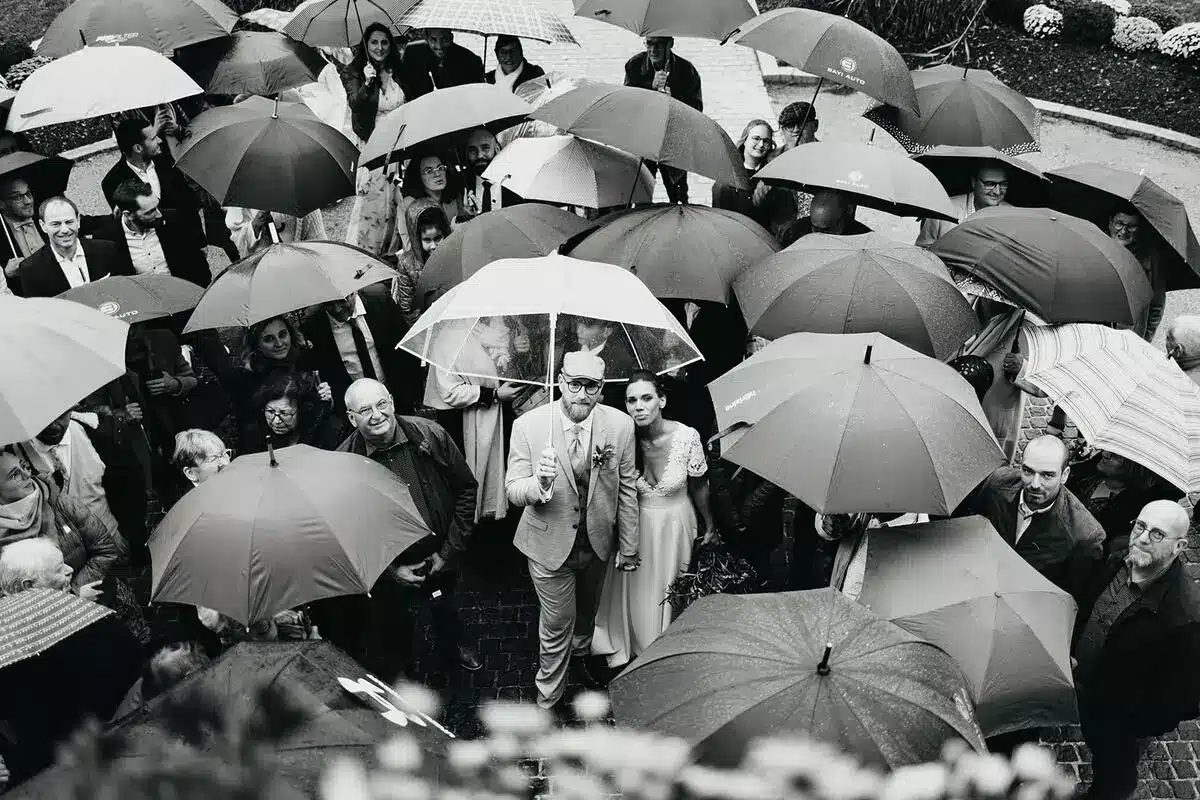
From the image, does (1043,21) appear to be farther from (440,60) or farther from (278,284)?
(278,284)

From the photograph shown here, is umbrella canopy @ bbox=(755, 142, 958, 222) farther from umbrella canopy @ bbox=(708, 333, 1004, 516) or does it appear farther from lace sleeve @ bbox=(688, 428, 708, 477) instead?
lace sleeve @ bbox=(688, 428, 708, 477)

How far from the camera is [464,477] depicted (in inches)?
232

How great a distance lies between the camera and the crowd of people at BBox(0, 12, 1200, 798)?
16.1ft

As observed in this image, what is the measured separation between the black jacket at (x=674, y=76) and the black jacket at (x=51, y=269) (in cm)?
454

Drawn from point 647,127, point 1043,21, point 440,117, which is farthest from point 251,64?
point 1043,21

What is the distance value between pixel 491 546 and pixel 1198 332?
4374 mm

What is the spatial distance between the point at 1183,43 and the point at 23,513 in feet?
50.8

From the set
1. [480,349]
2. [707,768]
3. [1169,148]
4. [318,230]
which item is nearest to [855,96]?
[1169,148]

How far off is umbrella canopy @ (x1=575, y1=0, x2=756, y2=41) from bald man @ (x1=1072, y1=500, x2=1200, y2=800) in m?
5.28

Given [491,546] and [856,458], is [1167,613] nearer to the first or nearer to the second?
[856,458]

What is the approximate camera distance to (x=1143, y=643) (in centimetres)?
483

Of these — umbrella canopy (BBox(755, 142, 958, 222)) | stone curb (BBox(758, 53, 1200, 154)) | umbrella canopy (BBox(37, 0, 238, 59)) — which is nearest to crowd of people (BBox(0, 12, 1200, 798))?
umbrella canopy (BBox(755, 142, 958, 222))

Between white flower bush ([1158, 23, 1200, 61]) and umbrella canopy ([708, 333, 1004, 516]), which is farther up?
umbrella canopy ([708, 333, 1004, 516])

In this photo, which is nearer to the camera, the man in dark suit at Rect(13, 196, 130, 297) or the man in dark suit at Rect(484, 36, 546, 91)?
the man in dark suit at Rect(13, 196, 130, 297)
